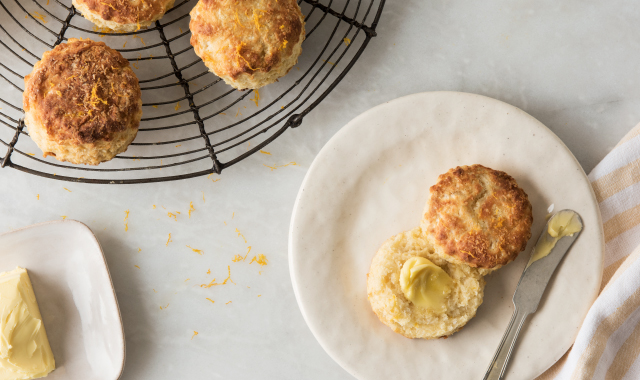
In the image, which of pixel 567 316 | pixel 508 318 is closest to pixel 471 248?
pixel 508 318

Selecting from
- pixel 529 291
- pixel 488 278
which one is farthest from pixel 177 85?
pixel 529 291

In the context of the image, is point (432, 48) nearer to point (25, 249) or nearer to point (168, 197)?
point (168, 197)

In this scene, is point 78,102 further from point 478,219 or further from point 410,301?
point 478,219

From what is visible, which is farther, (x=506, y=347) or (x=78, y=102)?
(x=506, y=347)

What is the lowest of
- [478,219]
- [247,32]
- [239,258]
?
[239,258]

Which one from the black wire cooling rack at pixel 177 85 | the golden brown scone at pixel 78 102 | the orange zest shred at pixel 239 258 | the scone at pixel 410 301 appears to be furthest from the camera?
the orange zest shred at pixel 239 258

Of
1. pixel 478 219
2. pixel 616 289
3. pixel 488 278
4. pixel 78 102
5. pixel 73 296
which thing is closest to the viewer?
pixel 78 102

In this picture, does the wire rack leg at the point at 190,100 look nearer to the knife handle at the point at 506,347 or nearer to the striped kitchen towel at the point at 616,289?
the knife handle at the point at 506,347

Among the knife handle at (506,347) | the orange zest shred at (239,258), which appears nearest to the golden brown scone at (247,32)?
the orange zest shred at (239,258)
